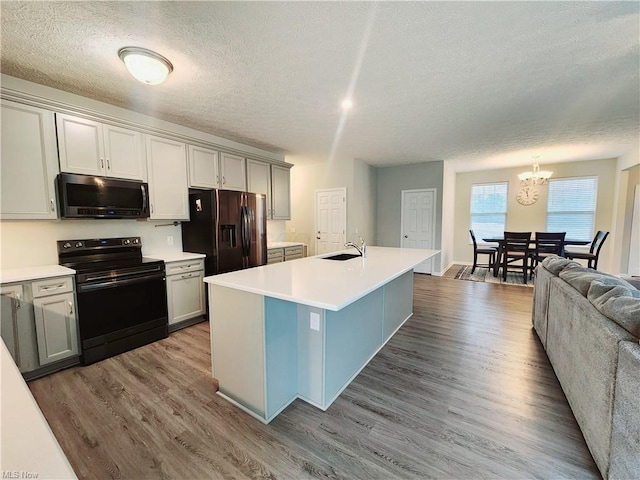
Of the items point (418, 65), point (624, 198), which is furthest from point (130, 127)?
point (624, 198)

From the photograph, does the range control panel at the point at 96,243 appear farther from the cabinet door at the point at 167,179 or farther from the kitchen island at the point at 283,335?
the kitchen island at the point at 283,335

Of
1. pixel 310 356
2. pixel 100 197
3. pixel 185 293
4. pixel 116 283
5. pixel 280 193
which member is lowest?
pixel 310 356

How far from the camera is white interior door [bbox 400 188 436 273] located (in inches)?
245

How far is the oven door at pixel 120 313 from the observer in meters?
2.52

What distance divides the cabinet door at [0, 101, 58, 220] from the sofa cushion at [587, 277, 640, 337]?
427 centimetres

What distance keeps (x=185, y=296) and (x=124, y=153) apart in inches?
69.2

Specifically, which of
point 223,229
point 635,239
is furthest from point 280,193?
point 635,239

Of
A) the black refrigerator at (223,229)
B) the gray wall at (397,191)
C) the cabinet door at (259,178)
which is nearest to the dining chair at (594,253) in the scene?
the gray wall at (397,191)

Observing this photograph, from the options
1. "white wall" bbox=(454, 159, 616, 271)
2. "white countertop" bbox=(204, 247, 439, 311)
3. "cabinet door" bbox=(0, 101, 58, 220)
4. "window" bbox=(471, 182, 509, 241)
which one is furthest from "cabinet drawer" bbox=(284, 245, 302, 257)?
"window" bbox=(471, 182, 509, 241)

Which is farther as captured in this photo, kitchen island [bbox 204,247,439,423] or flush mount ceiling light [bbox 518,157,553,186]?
flush mount ceiling light [bbox 518,157,553,186]

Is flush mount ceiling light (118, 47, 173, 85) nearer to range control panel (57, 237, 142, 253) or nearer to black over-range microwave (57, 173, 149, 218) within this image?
black over-range microwave (57, 173, 149, 218)

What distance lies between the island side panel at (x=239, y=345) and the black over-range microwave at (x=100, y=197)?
168 centimetres

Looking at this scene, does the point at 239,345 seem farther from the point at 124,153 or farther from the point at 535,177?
the point at 535,177

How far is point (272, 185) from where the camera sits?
4.87m
